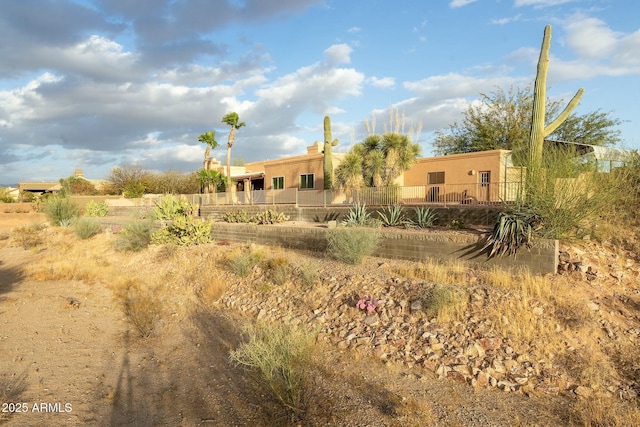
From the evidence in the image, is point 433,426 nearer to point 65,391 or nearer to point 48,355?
point 65,391

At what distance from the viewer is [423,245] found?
11.5 meters

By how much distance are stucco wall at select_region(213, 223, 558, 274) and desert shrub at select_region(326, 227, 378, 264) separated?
1.88 ft

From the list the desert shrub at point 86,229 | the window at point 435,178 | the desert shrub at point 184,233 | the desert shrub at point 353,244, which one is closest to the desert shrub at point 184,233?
the desert shrub at point 184,233

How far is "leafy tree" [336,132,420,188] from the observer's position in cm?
2378

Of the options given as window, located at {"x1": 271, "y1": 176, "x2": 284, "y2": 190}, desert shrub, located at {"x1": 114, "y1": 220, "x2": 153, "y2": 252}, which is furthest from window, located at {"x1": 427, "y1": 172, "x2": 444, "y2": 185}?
desert shrub, located at {"x1": 114, "y1": 220, "x2": 153, "y2": 252}

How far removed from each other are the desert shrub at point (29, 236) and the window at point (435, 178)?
23.1 metres

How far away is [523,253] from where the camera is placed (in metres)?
9.74

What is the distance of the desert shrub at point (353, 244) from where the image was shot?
11.8 meters

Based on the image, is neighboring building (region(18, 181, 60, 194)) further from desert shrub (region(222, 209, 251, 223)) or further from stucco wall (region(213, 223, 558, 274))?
stucco wall (region(213, 223, 558, 274))

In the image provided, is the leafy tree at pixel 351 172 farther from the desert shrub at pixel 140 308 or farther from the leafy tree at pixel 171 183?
the leafy tree at pixel 171 183

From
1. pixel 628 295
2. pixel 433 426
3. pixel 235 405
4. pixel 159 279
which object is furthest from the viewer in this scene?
pixel 159 279

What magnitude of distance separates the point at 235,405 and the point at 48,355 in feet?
14.5

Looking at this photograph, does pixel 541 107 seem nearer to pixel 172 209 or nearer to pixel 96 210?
pixel 172 209

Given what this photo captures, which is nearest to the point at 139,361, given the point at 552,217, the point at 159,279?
the point at 159,279
